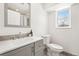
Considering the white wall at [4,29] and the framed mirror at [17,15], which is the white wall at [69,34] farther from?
the white wall at [4,29]

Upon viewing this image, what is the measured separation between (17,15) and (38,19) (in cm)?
94

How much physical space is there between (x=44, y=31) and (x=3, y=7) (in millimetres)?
1523

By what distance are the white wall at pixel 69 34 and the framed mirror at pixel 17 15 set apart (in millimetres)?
747

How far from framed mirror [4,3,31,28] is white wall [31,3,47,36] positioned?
0.76 ft

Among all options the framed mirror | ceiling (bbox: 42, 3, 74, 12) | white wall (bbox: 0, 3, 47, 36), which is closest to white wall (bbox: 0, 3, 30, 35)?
the framed mirror

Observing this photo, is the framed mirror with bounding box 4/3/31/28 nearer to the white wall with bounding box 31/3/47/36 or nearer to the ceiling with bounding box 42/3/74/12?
the white wall with bounding box 31/3/47/36

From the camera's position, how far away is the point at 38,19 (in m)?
2.83

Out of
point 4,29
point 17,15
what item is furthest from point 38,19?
point 4,29

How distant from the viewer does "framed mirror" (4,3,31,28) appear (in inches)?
67.1

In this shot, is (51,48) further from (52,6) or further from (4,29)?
(4,29)

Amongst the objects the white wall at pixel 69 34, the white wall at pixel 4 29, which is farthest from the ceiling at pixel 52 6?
the white wall at pixel 4 29

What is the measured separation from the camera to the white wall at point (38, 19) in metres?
2.72

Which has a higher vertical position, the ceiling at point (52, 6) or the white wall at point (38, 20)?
the ceiling at point (52, 6)

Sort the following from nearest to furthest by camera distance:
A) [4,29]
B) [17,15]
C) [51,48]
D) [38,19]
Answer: [4,29] → [17,15] → [51,48] → [38,19]
